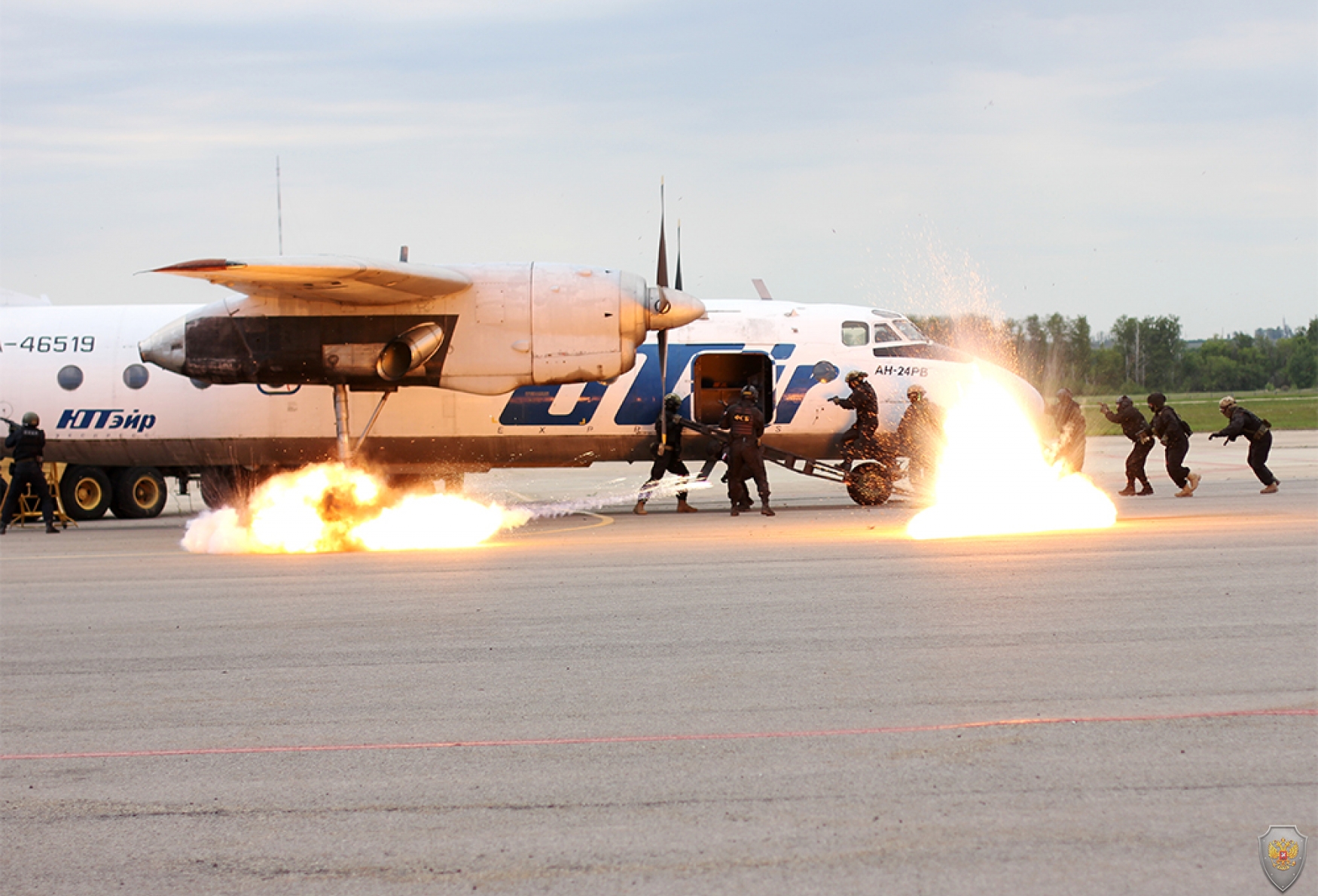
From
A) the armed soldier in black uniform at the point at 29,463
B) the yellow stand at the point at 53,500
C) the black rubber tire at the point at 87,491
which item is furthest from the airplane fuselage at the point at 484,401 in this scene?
the armed soldier in black uniform at the point at 29,463

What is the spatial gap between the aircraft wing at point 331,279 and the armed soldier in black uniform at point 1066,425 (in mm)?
10839

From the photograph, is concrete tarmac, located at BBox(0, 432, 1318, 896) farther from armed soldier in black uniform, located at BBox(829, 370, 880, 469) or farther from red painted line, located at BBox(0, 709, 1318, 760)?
armed soldier in black uniform, located at BBox(829, 370, 880, 469)

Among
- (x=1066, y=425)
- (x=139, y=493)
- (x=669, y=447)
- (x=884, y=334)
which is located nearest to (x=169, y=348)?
(x=139, y=493)

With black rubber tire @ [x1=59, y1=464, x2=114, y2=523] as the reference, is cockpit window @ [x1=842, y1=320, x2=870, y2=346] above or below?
above

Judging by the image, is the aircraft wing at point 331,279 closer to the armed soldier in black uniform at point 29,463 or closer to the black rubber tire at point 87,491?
the armed soldier in black uniform at point 29,463

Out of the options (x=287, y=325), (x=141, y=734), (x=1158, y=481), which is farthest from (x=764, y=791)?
(x=1158, y=481)

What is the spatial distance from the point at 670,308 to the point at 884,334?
4726 millimetres

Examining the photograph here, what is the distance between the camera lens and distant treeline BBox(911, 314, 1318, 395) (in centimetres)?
6923

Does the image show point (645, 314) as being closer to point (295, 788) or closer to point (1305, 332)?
point (295, 788)

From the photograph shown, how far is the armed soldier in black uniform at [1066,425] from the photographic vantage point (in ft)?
69.8

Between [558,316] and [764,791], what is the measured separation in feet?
42.8

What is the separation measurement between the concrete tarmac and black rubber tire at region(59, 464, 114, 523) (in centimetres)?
1079

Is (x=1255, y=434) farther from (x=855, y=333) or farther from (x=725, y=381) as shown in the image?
(x=725, y=381)

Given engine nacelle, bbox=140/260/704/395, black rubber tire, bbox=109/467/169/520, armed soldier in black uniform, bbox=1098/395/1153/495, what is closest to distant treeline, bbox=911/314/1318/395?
armed soldier in black uniform, bbox=1098/395/1153/495
